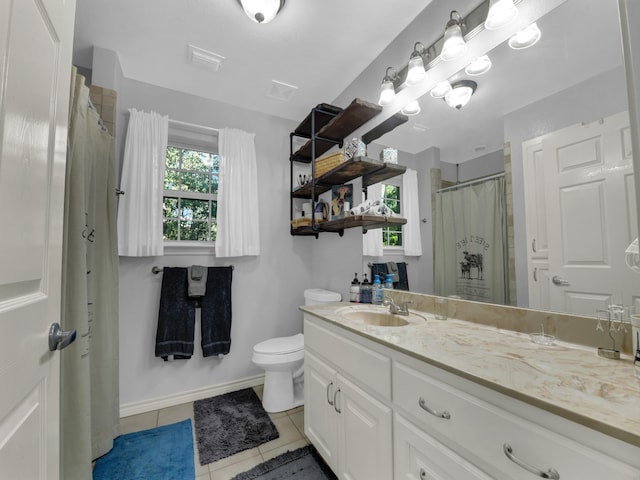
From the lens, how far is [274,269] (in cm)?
258

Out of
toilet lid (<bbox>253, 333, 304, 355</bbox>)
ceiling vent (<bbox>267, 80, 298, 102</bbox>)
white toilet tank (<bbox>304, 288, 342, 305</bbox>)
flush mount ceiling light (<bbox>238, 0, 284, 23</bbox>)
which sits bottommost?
toilet lid (<bbox>253, 333, 304, 355</bbox>)

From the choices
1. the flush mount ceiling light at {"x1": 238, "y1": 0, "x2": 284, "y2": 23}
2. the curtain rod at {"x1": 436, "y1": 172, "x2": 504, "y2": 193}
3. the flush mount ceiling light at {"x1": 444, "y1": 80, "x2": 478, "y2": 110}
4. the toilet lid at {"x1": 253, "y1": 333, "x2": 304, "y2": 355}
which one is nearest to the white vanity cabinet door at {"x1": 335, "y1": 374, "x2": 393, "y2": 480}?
the toilet lid at {"x1": 253, "y1": 333, "x2": 304, "y2": 355}

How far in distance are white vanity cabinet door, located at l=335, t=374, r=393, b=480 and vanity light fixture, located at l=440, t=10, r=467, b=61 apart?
5.32 feet

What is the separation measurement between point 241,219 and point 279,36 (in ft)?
4.45

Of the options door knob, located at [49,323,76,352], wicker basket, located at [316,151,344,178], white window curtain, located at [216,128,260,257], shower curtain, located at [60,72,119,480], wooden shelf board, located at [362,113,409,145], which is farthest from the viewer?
white window curtain, located at [216,128,260,257]

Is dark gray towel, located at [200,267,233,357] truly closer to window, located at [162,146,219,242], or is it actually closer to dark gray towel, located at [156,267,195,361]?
dark gray towel, located at [156,267,195,361]

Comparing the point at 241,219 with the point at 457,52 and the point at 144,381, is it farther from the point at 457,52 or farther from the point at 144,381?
the point at 457,52

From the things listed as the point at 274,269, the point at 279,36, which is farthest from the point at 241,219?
the point at 279,36

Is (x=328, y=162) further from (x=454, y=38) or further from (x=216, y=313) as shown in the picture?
(x=216, y=313)

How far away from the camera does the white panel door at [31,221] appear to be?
0.52m

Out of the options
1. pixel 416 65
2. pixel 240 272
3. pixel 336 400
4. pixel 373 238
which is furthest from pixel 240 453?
pixel 416 65

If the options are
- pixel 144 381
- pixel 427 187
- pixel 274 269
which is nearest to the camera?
pixel 427 187

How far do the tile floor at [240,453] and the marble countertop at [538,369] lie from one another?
103 cm

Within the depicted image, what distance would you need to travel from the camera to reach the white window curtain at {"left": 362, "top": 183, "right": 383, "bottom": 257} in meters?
1.84
